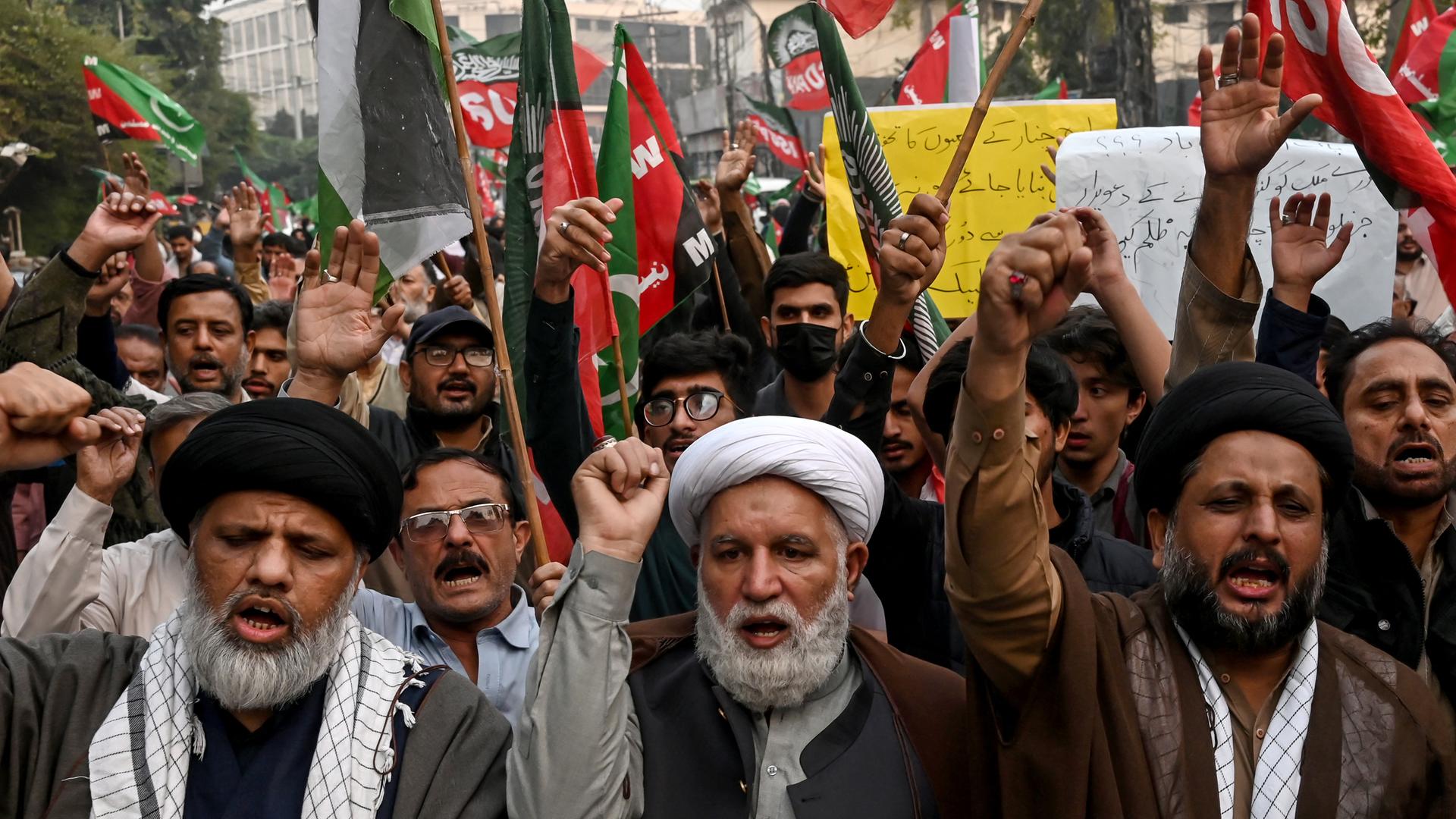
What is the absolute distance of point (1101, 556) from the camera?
3438 millimetres

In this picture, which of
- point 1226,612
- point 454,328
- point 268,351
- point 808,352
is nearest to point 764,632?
point 1226,612

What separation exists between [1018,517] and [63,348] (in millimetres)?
2938

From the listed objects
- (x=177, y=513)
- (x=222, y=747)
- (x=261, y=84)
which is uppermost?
(x=261, y=84)

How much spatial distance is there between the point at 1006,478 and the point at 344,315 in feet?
6.40

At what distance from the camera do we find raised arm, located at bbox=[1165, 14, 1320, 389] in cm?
340

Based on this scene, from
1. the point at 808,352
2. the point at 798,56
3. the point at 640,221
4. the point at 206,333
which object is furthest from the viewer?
the point at 798,56

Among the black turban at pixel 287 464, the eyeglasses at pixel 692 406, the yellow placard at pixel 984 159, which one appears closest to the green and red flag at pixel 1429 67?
the yellow placard at pixel 984 159

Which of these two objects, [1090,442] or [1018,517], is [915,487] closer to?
[1090,442]

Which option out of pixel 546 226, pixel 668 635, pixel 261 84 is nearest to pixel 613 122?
pixel 546 226

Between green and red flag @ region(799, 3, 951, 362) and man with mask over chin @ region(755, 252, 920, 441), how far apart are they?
1.00 ft

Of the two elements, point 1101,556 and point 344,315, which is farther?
point 344,315

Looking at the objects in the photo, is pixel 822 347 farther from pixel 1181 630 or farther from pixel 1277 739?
pixel 1277 739

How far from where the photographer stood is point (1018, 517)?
250cm

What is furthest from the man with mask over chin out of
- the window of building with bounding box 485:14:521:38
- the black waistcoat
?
the window of building with bounding box 485:14:521:38
